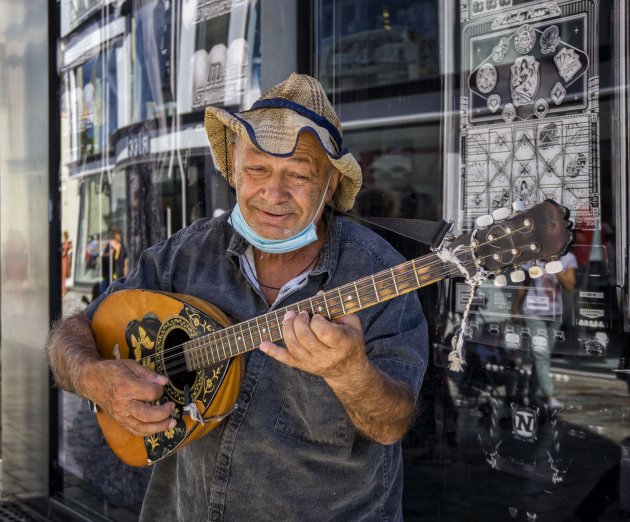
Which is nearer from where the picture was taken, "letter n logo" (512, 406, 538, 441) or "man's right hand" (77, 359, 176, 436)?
"man's right hand" (77, 359, 176, 436)

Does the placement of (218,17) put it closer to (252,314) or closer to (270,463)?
(252,314)

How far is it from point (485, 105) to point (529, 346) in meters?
0.81

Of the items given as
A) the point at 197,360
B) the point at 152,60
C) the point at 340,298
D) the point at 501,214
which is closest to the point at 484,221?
the point at 501,214

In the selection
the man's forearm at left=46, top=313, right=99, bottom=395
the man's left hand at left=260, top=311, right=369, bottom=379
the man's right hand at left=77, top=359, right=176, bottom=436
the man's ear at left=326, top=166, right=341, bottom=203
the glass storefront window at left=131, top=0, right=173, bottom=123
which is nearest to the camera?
the man's left hand at left=260, top=311, right=369, bottom=379

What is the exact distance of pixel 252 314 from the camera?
7.40 ft

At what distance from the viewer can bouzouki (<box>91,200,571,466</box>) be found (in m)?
1.62

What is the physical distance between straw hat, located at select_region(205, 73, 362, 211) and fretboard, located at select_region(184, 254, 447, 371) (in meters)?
0.48

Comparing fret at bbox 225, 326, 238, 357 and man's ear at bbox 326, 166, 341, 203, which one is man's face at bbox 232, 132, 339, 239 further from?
fret at bbox 225, 326, 238, 357

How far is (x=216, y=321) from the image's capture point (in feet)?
7.34

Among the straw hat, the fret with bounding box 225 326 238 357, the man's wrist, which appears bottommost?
the man's wrist

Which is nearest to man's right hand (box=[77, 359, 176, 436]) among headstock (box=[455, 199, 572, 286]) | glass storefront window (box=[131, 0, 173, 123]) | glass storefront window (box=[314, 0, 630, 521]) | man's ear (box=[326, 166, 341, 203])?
man's ear (box=[326, 166, 341, 203])

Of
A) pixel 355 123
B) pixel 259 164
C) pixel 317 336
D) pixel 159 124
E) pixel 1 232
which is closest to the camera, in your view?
pixel 317 336

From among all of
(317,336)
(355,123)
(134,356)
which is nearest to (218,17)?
(355,123)

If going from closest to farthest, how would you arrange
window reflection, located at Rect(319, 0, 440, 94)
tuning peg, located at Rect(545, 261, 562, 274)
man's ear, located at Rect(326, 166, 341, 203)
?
tuning peg, located at Rect(545, 261, 562, 274) < man's ear, located at Rect(326, 166, 341, 203) < window reflection, located at Rect(319, 0, 440, 94)
